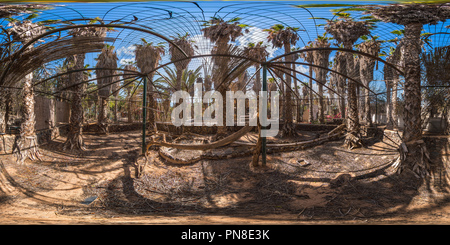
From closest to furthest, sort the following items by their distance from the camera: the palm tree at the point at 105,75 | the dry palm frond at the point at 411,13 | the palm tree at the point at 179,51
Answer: the dry palm frond at the point at 411,13
the palm tree at the point at 179,51
the palm tree at the point at 105,75

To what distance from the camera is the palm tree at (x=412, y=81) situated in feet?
10.8

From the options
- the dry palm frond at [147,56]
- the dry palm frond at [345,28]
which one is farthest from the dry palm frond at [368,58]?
the dry palm frond at [147,56]

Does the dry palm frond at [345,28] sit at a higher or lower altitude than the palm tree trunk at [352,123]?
higher

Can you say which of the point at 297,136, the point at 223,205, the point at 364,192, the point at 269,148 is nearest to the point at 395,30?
the point at 364,192

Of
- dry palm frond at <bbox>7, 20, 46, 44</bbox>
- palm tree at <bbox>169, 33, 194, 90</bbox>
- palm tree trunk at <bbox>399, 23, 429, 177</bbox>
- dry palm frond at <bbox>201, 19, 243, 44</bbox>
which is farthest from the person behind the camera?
palm tree at <bbox>169, 33, 194, 90</bbox>

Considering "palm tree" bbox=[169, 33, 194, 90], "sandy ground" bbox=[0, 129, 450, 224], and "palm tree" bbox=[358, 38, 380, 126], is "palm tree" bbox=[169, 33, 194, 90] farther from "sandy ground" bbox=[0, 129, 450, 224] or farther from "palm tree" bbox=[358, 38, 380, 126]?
"palm tree" bbox=[358, 38, 380, 126]

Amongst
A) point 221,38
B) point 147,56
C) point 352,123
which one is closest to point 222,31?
point 221,38

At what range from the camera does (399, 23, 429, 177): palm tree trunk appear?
3.96 meters

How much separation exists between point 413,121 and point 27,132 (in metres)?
8.36

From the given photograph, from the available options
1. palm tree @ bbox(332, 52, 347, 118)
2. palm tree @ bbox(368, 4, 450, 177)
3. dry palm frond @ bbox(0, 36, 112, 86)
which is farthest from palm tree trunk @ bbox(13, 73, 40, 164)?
palm tree @ bbox(332, 52, 347, 118)

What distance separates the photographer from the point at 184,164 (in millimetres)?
5762

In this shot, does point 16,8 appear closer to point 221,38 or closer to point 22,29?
point 22,29

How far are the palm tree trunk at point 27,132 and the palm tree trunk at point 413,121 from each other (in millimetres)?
7752

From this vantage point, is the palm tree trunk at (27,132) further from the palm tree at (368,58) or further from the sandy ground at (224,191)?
the palm tree at (368,58)
